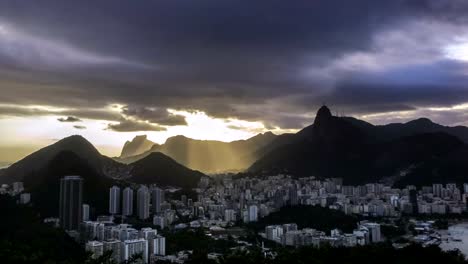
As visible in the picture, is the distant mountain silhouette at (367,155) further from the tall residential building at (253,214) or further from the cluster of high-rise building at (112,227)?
the cluster of high-rise building at (112,227)

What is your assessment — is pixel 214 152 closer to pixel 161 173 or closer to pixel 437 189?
pixel 161 173

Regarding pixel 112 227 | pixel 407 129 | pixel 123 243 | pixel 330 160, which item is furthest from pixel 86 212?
pixel 407 129

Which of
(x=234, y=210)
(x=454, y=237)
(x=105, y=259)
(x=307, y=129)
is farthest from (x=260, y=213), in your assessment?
(x=307, y=129)

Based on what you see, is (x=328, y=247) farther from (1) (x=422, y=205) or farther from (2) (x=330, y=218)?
(1) (x=422, y=205)

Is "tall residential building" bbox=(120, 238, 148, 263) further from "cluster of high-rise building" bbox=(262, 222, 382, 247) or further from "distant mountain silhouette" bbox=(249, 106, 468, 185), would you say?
"distant mountain silhouette" bbox=(249, 106, 468, 185)

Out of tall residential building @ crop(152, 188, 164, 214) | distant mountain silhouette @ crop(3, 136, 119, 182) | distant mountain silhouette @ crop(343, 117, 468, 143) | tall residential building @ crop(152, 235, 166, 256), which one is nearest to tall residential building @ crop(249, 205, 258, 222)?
tall residential building @ crop(152, 188, 164, 214)

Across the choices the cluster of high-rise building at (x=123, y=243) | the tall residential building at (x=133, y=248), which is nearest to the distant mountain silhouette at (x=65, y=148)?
the cluster of high-rise building at (x=123, y=243)

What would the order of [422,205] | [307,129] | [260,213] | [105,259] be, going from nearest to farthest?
[105,259] < [260,213] < [422,205] < [307,129]
